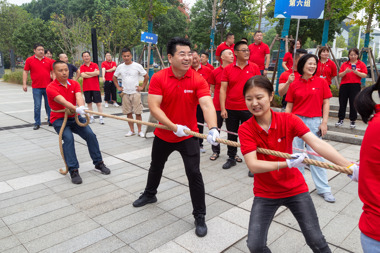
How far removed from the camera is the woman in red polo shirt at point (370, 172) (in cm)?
146

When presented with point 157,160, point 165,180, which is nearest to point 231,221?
point 157,160

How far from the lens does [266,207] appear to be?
7.24 ft

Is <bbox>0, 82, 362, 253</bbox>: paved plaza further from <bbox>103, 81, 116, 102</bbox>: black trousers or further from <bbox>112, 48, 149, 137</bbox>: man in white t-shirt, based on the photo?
<bbox>103, 81, 116, 102</bbox>: black trousers

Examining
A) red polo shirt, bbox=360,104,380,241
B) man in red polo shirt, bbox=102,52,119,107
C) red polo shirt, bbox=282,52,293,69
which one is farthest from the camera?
man in red polo shirt, bbox=102,52,119,107

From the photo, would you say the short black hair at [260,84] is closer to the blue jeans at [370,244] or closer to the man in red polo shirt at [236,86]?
the blue jeans at [370,244]

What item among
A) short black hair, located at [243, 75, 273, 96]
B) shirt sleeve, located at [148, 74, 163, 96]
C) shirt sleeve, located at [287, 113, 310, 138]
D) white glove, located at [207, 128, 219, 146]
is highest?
short black hair, located at [243, 75, 273, 96]

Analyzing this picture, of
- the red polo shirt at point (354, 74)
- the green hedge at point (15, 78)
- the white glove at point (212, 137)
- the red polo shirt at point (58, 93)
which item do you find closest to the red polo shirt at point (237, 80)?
the white glove at point (212, 137)

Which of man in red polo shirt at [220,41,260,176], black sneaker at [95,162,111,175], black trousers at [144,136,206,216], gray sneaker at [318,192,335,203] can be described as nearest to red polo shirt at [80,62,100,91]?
black sneaker at [95,162,111,175]

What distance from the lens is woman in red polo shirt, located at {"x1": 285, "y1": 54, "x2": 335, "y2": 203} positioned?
3.89 m

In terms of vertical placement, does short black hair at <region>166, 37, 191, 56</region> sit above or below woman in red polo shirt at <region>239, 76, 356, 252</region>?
above

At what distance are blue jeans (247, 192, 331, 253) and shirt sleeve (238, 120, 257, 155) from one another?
0.42 meters

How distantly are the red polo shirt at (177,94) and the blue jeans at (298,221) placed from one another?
4.10 feet

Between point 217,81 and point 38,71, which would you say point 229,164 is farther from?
point 38,71

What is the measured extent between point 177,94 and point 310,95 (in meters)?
1.93
